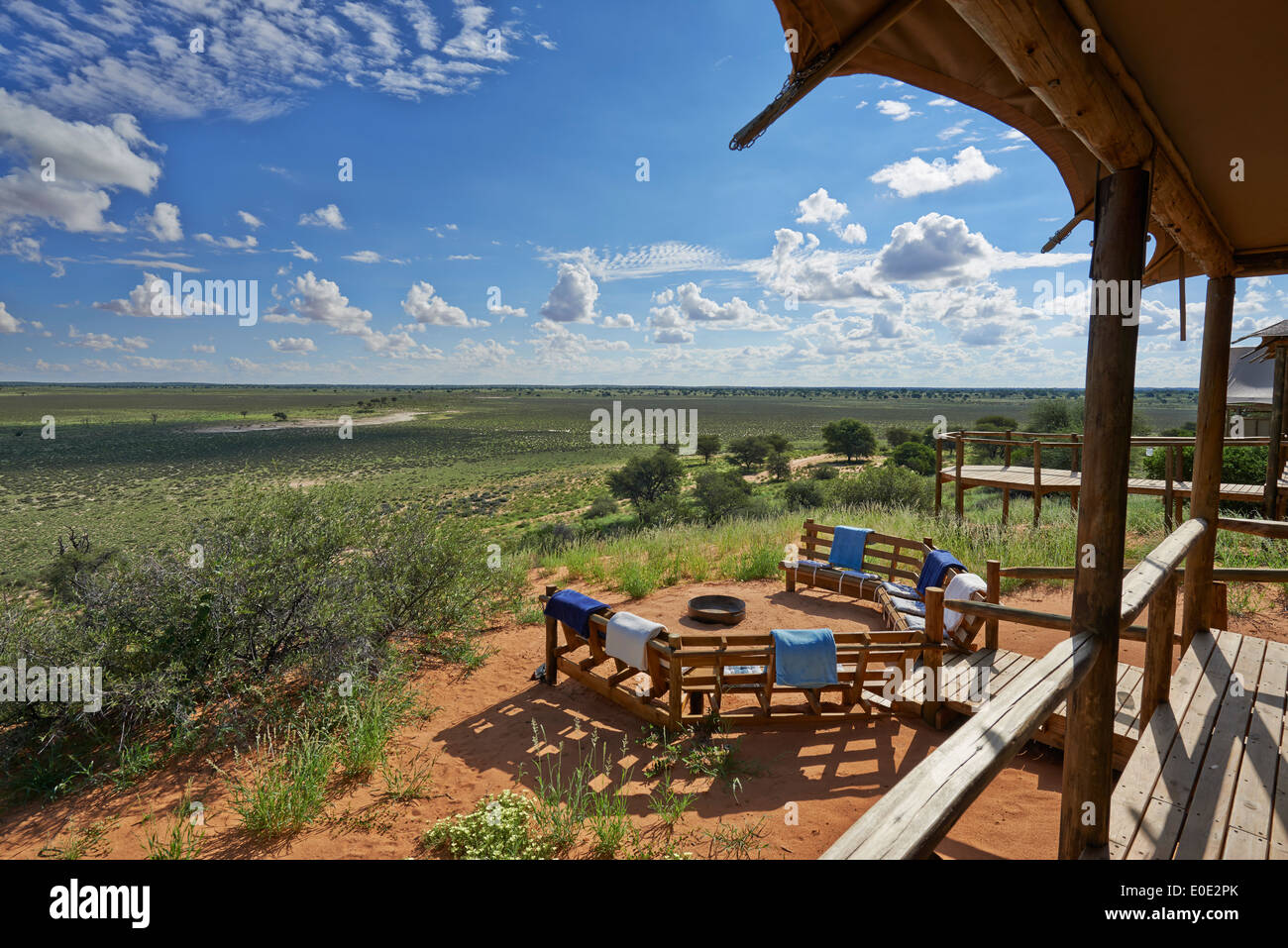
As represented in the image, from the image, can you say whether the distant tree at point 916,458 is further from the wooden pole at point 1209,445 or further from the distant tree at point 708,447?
the wooden pole at point 1209,445

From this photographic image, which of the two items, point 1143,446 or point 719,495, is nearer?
point 1143,446

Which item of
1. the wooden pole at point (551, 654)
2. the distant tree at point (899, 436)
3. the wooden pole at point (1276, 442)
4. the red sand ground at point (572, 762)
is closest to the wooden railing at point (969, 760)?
the red sand ground at point (572, 762)

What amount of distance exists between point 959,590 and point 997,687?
1200 mm

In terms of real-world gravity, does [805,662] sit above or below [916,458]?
below

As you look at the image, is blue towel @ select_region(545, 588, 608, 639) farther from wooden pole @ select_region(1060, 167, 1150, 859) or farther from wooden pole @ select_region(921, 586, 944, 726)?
wooden pole @ select_region(1060, 167, 1150, 859)

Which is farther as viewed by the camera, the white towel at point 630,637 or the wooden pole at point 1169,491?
the wooden pole at point 1169,491

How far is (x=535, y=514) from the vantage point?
90.8ft

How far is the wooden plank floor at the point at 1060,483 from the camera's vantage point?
1062 centimetres

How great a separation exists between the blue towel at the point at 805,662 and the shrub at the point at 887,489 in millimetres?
12511

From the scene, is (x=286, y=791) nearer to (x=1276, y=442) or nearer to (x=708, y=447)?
(x=1276, y=442)

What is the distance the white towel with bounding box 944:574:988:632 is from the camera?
20.3 feet

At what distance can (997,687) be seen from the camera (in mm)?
5332

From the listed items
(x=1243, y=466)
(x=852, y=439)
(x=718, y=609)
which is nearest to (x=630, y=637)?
(x=718, y=609)
